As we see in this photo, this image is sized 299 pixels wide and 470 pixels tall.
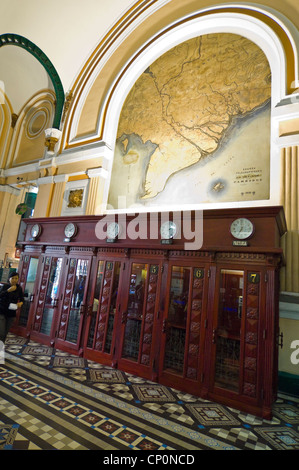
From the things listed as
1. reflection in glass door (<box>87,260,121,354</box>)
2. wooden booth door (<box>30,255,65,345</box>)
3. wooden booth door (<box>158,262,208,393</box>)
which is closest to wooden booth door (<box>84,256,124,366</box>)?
reflection in glass door (<box>87,260,121,354</box>)

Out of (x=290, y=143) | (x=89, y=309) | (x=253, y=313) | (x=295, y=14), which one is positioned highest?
(x=295, y=14)

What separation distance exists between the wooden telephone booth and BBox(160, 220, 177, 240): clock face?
0.02m

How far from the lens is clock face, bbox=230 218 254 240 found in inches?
164

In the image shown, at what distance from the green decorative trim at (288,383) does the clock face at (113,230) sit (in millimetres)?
4047

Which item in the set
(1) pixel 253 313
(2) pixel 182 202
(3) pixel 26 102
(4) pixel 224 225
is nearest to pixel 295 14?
(2) pixel 182 202

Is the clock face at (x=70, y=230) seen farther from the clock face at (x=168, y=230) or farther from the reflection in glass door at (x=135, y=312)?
the clock face at (x=168, y=230)

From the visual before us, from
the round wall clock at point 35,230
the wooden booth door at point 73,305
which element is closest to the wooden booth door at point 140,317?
the wooden booth door at point 73,305

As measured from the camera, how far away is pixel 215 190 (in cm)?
640

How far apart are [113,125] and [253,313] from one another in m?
7.21

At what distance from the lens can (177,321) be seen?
4.63 meters

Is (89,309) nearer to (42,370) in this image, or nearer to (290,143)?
(42,370)

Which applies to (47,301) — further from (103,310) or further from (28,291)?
(103,310)

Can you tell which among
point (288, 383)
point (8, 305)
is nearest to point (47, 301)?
point (8, 305)

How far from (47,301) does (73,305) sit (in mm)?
874
